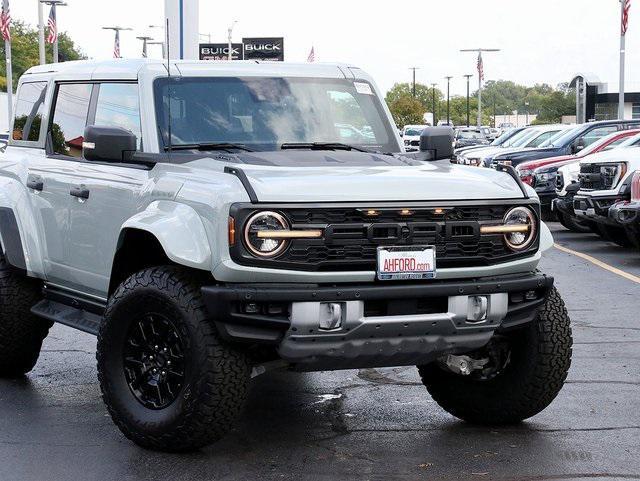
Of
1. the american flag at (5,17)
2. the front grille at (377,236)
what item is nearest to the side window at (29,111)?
the front grille at (377,236)

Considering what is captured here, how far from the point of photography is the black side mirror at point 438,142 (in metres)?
7.24

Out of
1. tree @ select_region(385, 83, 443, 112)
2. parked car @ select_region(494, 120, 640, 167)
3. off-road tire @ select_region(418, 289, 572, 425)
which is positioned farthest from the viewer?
tree @ select_region(385, 83, 443, 112)

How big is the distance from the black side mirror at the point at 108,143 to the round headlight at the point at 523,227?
6.42ft

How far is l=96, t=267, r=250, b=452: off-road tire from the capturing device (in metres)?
5.56

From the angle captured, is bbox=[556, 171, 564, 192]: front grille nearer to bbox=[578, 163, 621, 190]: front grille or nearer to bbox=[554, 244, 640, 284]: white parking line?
bbox=[554, 244, 640, 284]: white parking line

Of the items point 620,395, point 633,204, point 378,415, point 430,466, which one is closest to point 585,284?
point 633,204

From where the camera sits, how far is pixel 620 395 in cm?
729

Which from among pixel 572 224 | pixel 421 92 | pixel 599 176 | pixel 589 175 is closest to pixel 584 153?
pixel 572 224

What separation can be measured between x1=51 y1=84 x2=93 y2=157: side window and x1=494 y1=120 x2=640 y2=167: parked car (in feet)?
53.1

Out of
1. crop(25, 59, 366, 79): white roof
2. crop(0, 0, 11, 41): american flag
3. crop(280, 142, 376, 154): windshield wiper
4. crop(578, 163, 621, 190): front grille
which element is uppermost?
crop(0, 0, 11, 41): american flag

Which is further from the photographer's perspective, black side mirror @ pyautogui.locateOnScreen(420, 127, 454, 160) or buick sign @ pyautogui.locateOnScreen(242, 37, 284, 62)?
buick sign @ pyautogui.locateOnScreen(242, 37, 284, 62)

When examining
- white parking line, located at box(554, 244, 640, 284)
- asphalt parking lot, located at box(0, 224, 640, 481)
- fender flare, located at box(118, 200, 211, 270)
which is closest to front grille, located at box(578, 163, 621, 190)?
white parking line, located at box(554, 244, 640, 284)

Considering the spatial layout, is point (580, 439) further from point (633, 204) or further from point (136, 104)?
point (633, 204)

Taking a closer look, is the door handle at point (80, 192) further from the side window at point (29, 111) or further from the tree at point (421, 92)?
the tree at point (421, 92)
